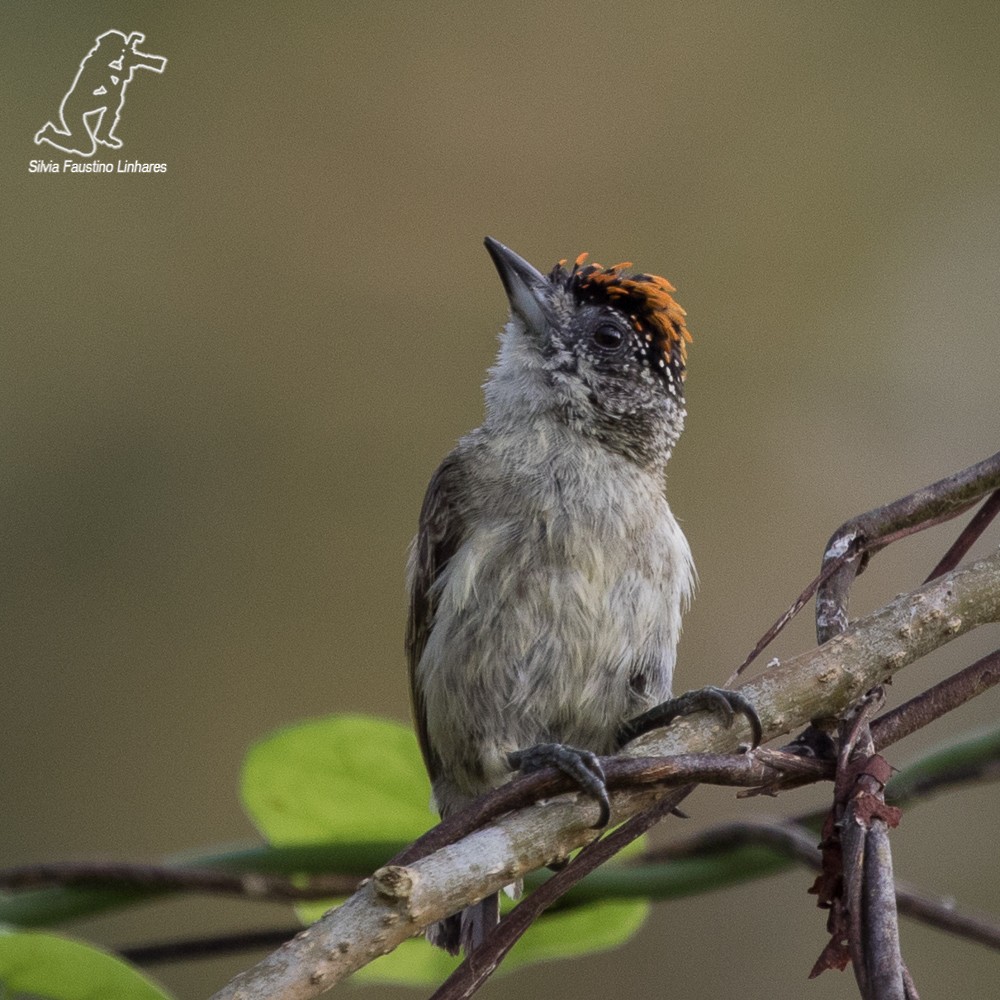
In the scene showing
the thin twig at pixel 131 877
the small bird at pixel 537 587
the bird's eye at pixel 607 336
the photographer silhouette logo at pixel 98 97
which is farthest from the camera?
the photographer silhouette logo at pixel 98 97

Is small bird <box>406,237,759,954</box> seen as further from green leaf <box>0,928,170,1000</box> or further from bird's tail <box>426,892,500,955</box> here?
green leaf <box>0,928,170,1000</box>

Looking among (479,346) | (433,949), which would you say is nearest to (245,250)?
(479,346)

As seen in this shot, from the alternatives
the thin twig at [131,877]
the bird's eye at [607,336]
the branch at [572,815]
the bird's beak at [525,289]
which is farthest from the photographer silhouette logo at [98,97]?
the branch at [572,815]

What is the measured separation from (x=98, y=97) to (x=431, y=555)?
1.55m

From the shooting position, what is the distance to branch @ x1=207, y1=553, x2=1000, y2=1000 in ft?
3.07

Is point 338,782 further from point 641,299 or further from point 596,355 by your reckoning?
point 641,299

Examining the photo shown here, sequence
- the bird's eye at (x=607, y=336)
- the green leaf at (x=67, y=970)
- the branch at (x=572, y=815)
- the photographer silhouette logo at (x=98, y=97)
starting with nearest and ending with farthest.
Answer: the branch at (x=572, y=815) → the green leaf at (x=67, y=970) → the bird's eye at (x=607, y=336) → the photographer silhouette logo at (x=98, y=97)

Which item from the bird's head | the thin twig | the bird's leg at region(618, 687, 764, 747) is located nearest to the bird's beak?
the bird's head

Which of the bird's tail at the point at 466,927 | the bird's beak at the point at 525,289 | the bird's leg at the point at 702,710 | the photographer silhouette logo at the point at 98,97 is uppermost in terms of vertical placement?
the photographer silhouette logo at the point at 98,97

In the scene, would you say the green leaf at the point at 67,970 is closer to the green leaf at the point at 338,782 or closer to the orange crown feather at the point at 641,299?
the green leaf at the point at 338,782

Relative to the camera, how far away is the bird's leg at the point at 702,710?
113cm

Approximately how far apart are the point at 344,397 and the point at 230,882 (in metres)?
2.22

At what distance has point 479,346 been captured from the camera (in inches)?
141

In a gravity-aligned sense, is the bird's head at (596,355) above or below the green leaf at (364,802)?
above
